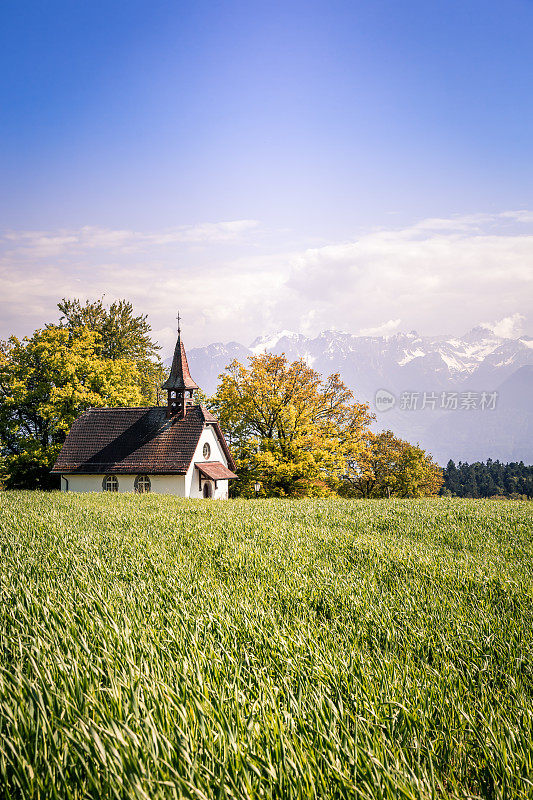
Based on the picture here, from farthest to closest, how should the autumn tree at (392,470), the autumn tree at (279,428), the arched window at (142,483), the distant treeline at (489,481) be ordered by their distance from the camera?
the distant treeline at (489,481) → the autumn tree at (392,470) → the autumn tree at (279,428) → the arched window at (142,483)

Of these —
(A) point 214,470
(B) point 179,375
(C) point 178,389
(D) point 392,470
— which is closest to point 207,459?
(A) point 214,470

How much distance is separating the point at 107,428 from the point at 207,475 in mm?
8435

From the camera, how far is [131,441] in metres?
33.8

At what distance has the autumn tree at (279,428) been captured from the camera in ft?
110

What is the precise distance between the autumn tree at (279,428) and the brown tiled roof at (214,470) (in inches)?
45.9

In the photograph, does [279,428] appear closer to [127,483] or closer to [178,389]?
[178,389]

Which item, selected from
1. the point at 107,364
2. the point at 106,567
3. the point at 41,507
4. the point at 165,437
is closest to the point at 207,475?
the point at 165,437

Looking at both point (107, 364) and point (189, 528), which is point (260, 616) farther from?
point (107, 364)

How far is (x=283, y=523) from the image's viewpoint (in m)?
9.45

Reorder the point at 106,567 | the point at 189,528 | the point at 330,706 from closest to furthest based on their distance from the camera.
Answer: the point at 330,706, the point at 106,567, the point at 189,528

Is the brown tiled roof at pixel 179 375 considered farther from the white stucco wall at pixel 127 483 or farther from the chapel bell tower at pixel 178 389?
the white stucco wall at pixel 127 483

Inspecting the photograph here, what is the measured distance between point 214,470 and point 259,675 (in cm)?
3154

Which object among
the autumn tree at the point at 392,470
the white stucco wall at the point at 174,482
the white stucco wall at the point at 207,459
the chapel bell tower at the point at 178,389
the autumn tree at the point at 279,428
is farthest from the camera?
the autumn tree at the point at 392,470

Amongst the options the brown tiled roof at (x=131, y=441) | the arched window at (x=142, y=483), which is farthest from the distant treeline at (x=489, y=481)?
the arched window at (x=142, y=483)
